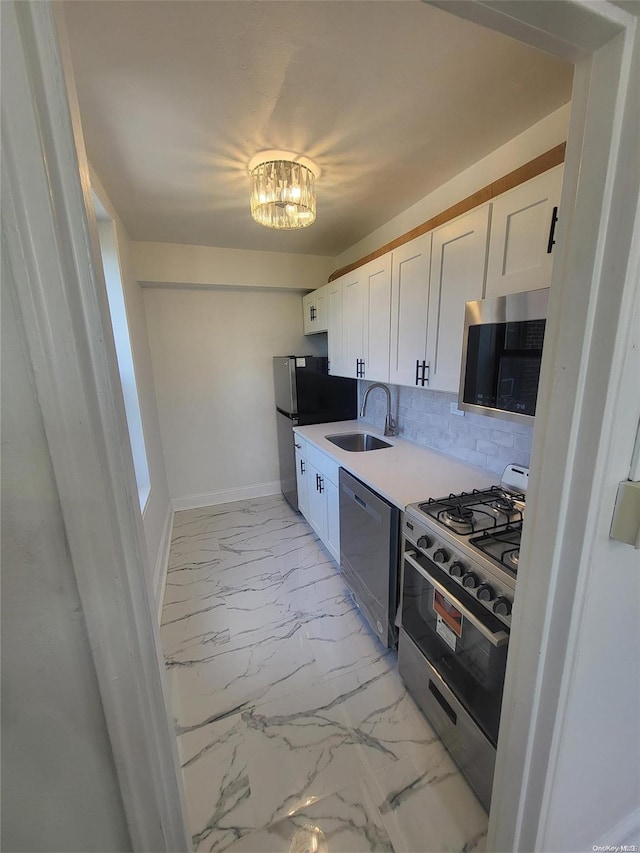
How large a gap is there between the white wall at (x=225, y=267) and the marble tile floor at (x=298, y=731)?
8.31 ft

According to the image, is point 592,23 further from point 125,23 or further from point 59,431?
point 125,23

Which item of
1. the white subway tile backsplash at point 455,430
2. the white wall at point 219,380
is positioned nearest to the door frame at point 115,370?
the white subway tile backsplash at point 455,430

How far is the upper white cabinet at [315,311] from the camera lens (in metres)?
2.95

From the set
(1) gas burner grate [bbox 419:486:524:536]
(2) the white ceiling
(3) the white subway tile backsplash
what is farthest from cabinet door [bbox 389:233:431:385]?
(1) gas burner grate [bbox 419:486:524:536]

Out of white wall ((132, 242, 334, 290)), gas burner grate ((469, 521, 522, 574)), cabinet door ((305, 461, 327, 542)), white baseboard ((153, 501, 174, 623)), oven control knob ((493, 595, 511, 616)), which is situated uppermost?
white wall ((132, 242, 334, 290))

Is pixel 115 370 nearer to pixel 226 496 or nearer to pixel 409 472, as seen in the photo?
pixel 409 472

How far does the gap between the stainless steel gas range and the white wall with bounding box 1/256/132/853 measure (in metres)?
1.01

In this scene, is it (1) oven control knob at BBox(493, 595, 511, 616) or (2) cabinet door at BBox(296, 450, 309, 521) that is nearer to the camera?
(1) oven control knob at BBox(493, 595, 511, 616)

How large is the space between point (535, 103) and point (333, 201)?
1123mm

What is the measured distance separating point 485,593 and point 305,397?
2.24 metres

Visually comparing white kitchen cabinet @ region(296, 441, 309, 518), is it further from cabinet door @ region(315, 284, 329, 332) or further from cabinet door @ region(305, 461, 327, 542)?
cabinet door @ region(315, 284, 329, 332)

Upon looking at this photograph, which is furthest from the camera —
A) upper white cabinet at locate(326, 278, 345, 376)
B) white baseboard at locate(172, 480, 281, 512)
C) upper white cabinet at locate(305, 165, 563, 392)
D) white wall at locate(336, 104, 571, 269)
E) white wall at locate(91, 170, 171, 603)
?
white baseboard at locate(172, 480, 281, 512)

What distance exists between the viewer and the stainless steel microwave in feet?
3.76

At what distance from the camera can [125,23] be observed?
95 centimetres
